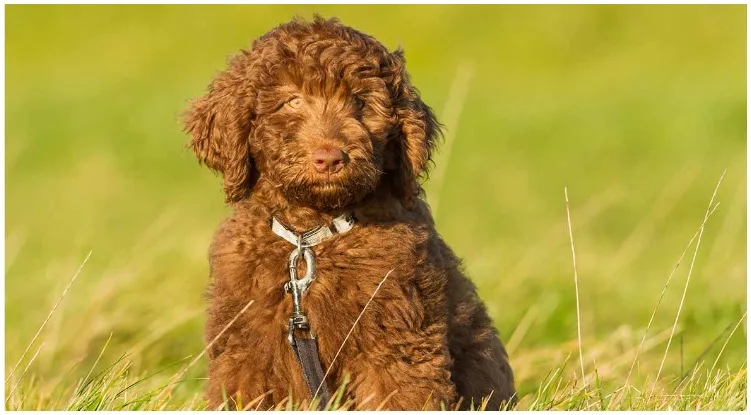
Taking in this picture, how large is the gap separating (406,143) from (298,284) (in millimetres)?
832

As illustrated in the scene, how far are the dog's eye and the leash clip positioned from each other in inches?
23.9

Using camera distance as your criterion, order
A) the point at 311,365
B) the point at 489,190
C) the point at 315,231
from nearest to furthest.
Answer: the point at 311,365, the point at 315,231, the point at 489,190

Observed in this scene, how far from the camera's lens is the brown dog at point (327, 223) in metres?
5.54

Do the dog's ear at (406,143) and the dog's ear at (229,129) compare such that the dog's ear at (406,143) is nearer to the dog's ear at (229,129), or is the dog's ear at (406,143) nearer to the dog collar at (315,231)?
the dog collar at (315,231)

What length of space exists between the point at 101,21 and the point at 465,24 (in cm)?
813

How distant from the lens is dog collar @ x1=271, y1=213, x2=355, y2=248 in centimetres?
571

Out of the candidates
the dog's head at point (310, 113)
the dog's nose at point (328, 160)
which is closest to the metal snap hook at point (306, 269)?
the dog's head at point (310, 113)

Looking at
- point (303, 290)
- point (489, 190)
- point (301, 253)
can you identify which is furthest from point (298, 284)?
point (489, 190)

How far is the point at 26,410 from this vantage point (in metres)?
5.98

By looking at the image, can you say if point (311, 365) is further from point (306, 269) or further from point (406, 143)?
point (406, 143)

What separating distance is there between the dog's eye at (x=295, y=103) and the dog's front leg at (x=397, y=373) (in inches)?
42.1

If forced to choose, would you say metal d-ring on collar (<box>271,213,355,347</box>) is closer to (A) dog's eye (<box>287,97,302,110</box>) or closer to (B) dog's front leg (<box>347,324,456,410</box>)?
(B) dog's front leg (<box>347,324,456,410</box>)

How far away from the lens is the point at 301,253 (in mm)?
5691

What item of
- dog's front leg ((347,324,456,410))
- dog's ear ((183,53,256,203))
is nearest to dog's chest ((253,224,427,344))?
dog's front leg ((347,324,456,410))
